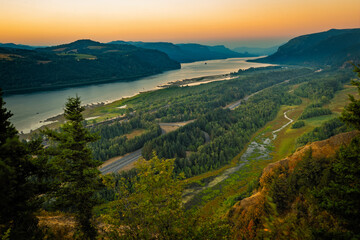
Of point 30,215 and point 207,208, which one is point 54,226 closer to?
point 30,215

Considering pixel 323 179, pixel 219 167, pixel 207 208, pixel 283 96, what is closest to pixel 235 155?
pixel 219 167

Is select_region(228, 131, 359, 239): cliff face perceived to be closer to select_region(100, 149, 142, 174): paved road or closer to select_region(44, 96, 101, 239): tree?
select_region(44, 96, 101, 239): tree

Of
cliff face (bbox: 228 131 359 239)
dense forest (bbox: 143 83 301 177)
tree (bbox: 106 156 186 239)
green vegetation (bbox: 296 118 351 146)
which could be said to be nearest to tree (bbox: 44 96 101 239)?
tree (bbox: 106 156 186 239)

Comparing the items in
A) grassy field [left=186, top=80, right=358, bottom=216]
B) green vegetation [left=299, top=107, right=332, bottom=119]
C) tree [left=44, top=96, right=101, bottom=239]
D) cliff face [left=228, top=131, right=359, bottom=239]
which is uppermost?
tree [left=44, top=96, right=101, bottom=239]

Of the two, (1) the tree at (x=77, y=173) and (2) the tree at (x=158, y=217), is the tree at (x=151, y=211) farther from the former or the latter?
(1) the tree at (x=77, y=173)

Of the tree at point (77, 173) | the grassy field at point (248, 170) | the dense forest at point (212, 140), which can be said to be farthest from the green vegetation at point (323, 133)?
the tree at point (77, 173)
